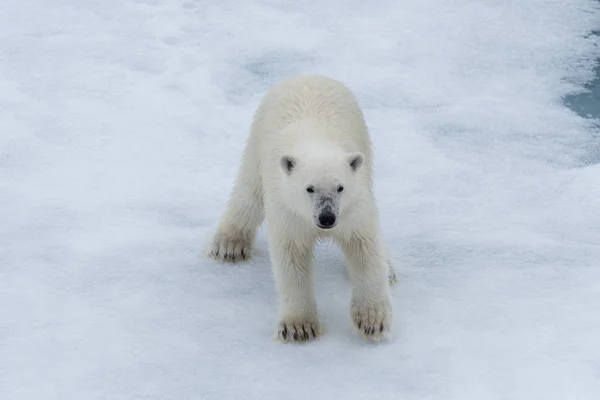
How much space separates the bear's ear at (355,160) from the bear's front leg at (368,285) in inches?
11.8

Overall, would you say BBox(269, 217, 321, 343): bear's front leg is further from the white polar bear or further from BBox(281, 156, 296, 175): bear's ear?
BBox(281, 156, 296, 175): bear's ear

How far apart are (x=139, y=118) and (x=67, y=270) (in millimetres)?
1932

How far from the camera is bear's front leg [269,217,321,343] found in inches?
146

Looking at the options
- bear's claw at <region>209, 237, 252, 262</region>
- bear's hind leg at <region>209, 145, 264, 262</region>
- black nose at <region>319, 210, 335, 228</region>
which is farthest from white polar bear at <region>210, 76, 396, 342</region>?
bear's claw at <region>209, 237, 252, 262</region>

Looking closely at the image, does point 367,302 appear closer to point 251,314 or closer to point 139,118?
point 251,314

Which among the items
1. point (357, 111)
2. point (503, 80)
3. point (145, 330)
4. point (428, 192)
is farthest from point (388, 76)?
point (145, 330)

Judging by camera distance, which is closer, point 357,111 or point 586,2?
point 357,111

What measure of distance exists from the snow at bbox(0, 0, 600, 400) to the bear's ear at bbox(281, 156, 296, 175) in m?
0.68

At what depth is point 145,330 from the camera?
3.79m

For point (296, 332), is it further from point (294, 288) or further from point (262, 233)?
point (262, 233)

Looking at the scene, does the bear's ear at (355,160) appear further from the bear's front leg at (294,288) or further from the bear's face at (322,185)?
the bear's front leg at (294,288)

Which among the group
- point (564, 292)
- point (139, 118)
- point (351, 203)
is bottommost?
point (139, 118)

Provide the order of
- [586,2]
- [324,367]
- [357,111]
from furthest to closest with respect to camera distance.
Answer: [586,2]
[357,111]
[324,367]

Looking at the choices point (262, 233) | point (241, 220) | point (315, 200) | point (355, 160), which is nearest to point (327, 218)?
point (315, 200)
